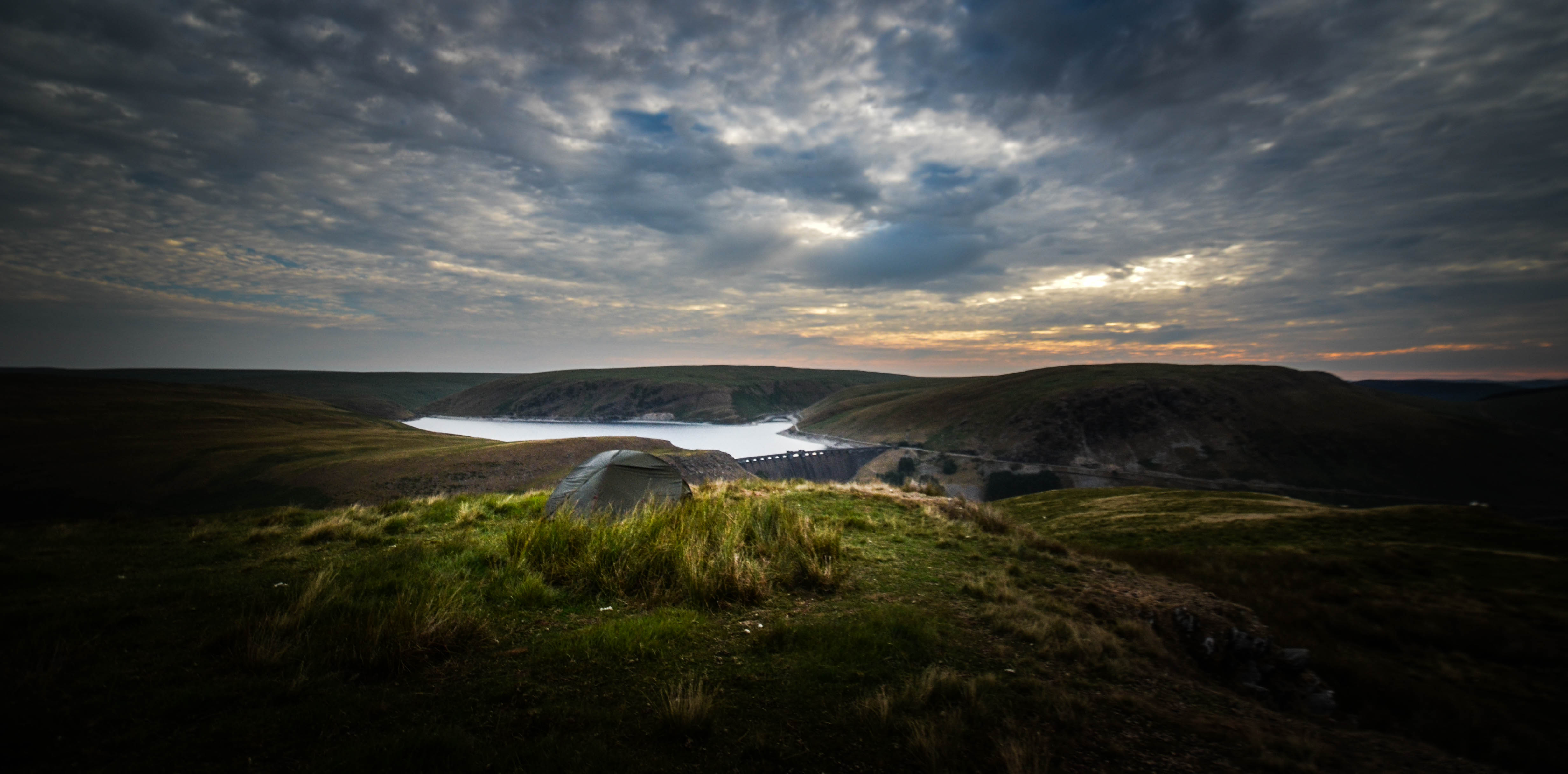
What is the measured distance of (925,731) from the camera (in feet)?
16.0

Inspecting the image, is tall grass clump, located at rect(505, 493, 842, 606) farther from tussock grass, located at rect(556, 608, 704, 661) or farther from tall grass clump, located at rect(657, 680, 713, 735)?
tall grass clump, located at rect(657, 680, 713, 735)

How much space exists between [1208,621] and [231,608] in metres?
15.1

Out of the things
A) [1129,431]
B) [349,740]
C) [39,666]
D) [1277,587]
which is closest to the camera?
[349,740]

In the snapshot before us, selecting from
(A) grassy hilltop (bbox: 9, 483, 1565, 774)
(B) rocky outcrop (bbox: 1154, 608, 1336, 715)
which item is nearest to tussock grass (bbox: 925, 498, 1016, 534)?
(A) grassy hilltop (bbox: 9, 483, 1565, 774)

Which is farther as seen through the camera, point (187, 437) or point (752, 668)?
point (187, 437)

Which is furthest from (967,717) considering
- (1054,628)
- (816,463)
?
(816,463)

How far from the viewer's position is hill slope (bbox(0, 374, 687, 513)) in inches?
1690

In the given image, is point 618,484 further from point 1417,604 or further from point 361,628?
point 1417,604

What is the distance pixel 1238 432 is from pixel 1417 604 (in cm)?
12431

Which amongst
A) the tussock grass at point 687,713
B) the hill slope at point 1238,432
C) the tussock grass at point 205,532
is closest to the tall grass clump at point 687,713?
the tussock grass at point 687,713

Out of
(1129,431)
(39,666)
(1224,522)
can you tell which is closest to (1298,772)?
(39,666)

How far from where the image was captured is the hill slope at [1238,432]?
311 feet

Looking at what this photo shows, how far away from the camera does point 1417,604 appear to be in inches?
505

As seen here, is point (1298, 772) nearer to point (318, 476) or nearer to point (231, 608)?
point (231, 608)
